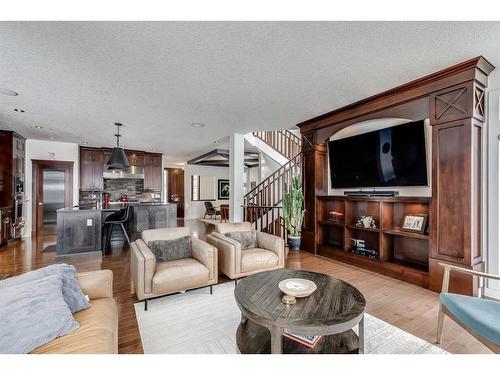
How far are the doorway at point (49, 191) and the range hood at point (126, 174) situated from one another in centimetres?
95

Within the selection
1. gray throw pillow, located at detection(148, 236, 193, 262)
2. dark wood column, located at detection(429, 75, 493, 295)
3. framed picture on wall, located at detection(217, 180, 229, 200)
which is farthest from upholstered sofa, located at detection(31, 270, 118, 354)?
framed picture on wall, located at detection(217, 180, 229, 200)

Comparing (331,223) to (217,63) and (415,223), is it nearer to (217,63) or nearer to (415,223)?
(415,223)

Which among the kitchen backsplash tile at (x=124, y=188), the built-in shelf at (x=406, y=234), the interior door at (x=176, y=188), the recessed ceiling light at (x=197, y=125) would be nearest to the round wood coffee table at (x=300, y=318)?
the built-in shelf at (x=406, y=234)

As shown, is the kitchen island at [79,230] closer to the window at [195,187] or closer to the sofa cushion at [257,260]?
the sofa cushion at [257,260]

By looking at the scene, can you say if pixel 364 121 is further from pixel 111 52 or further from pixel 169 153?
pixel 169 153

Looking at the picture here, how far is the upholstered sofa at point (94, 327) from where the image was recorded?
116 cm

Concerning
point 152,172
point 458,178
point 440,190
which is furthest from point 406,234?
point 152,172

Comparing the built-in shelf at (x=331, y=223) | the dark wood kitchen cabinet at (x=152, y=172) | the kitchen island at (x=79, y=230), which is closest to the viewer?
the built-in shelf at (x=331, y=223)

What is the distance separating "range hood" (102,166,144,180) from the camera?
7562 mm

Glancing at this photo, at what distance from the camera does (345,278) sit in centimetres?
328

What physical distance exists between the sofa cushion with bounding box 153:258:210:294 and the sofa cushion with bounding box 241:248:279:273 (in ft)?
1.77
